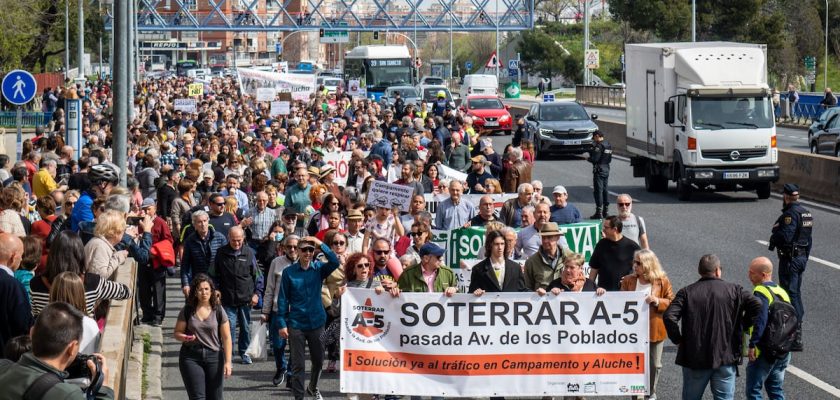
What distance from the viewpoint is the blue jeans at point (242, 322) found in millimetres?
12856

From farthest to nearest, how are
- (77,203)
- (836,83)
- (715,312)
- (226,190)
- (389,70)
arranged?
1. (836,83)
2. (389,70)
3. (226,190)
4. (77,203)
5. (715,312)

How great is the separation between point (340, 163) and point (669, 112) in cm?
692

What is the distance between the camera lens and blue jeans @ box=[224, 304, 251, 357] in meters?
12.9

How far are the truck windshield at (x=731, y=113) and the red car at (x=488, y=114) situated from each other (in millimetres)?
24078

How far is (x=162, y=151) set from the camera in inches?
898

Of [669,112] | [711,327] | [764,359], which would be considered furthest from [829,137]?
[711,327]

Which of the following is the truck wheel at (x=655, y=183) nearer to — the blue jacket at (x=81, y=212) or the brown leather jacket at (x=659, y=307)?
the blue jacket at (x=81, y=212)

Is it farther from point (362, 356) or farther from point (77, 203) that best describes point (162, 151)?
point (362, 356)

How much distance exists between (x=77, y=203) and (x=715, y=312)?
781 cm

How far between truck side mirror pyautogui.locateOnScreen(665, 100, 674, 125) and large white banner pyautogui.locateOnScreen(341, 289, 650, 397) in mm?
17221

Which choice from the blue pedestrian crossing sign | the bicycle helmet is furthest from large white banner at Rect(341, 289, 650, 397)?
the blue pedestrian crossing sign

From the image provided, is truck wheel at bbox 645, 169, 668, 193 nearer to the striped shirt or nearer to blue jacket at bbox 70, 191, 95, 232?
blue jacket at bbox 70, 191, 95, 232

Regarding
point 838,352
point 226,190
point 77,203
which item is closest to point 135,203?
point 226,190

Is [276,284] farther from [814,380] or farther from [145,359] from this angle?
[814,380]
